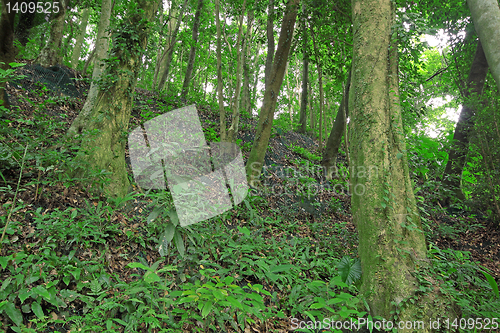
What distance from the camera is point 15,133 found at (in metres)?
3.14

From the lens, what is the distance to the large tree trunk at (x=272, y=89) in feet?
18.5

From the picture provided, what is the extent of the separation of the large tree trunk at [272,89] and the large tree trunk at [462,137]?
3.82 meters

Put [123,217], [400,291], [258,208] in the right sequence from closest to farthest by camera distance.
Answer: [400,291] → [123,217] → [258,208]

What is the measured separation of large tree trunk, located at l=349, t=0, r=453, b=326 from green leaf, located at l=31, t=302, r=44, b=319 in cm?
276

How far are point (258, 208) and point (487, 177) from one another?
4.51 metres

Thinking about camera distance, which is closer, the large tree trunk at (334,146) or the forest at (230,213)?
the forest at (230,213)

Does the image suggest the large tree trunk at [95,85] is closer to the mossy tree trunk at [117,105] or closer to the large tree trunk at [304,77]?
the mossy tree trunk at [117,105]

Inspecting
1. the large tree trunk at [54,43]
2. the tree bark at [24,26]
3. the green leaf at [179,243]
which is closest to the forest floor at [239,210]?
the green leaf at [179,243]

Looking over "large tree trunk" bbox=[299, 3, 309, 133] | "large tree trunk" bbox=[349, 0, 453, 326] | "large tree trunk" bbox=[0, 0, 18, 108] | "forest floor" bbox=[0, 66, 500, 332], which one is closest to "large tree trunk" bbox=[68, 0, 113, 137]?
"forest floor" bbox=[0, 66, 500, 332]

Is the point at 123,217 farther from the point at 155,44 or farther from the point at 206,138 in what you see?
the point at 206,138

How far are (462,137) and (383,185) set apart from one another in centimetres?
502

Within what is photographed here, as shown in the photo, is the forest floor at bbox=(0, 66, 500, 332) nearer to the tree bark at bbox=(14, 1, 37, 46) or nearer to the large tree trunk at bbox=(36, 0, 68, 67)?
the large tree trunk at bbox=(36, 0, 68, 67)

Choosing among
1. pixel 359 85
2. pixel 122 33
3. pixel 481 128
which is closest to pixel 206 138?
pixel 122 33

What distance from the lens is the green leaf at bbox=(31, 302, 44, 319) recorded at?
5.94ft
